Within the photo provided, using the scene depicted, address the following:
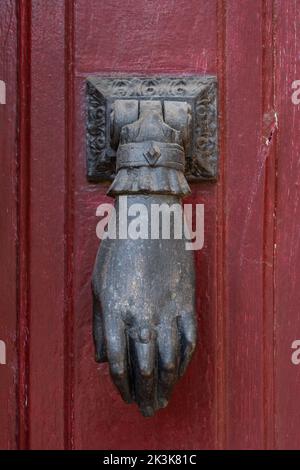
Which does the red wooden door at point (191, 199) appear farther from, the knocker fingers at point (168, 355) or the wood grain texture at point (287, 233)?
the knocker fingers at point (168, 355)

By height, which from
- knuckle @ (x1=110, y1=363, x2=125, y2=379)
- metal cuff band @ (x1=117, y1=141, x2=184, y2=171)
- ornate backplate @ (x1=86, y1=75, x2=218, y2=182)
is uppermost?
ornate backplate @ (x1=86, y1=75, x2=218, y2=182)

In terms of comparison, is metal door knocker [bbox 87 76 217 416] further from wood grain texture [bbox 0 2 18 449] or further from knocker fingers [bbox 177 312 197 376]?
wood grain texture [bbox 0 2 18 449]

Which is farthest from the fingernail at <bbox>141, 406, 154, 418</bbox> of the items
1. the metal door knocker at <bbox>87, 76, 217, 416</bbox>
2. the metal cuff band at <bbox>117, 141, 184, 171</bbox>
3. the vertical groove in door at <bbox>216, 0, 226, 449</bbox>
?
the metal cuff band at <bbox>117, 141, 184, 171</bbox>

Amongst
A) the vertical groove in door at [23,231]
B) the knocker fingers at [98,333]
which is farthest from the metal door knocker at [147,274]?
the vertical groove in door at [23,231]

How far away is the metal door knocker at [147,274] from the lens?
63cm

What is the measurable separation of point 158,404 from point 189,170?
241 millimetres

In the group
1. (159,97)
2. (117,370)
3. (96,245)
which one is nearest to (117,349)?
(117,370)

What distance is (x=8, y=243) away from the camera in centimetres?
74

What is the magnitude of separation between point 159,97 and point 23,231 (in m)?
0.20

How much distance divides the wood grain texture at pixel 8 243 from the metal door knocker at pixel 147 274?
0.11 m

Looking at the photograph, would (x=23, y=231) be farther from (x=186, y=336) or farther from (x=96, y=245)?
(x=186, y=336)

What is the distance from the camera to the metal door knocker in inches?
24.9
